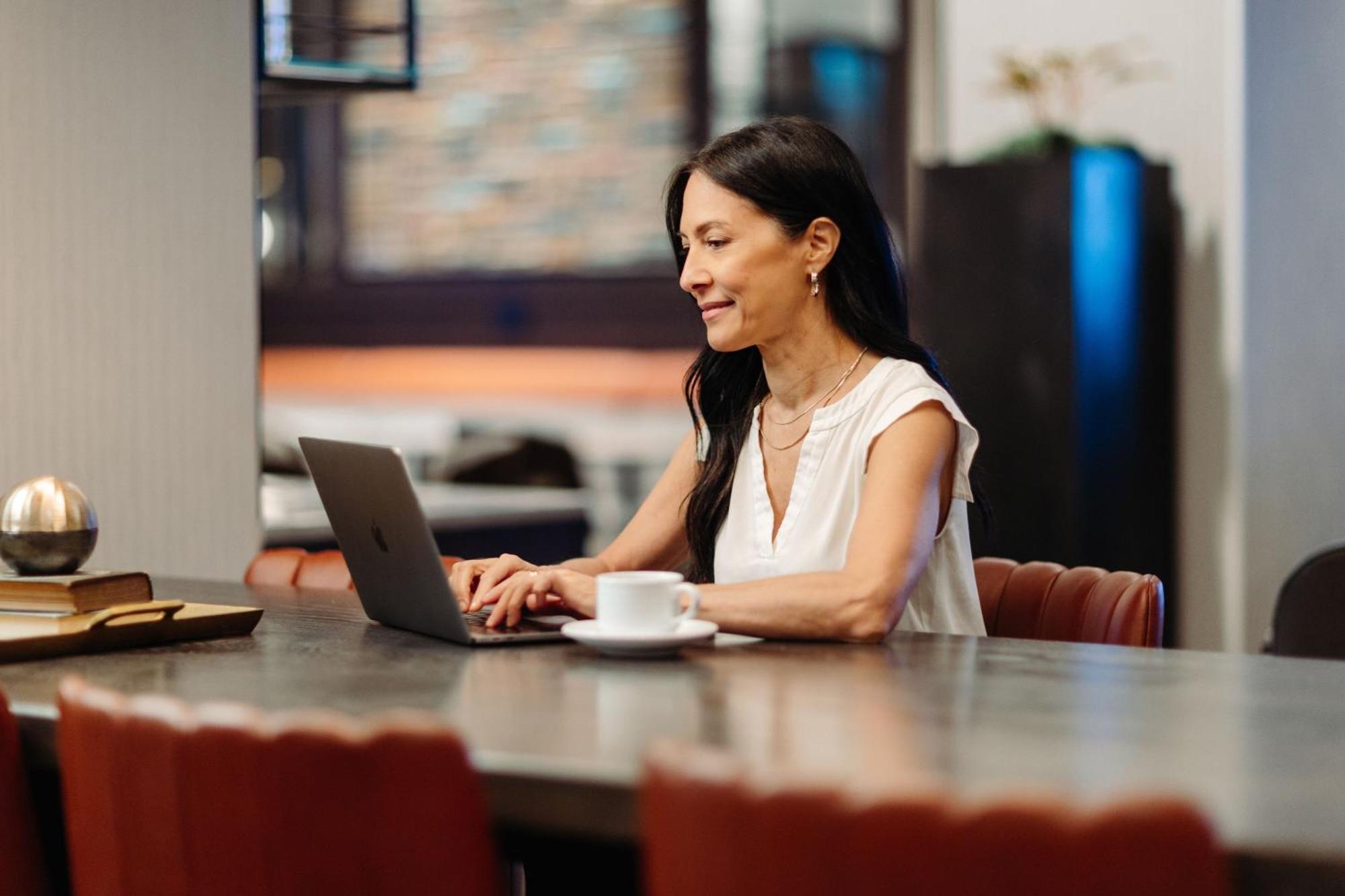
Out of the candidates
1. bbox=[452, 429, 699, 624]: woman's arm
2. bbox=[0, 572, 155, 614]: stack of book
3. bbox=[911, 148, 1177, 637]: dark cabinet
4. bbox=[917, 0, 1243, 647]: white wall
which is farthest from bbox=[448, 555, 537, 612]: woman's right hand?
bbox=[917, 0, 1243, 647]: white wall

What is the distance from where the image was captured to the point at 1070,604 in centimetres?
211

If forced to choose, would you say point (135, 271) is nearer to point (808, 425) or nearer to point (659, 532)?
point (659, 532)

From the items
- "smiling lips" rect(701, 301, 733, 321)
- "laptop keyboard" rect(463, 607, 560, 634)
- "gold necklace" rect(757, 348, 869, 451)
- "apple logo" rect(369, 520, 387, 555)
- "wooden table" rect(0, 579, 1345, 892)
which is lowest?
"laptop keyboard" rect(463, 607, 560, 634)

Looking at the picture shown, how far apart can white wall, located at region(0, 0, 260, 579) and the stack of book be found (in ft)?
3.23

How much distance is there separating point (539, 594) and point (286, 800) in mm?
784

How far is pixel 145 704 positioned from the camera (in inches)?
47.5

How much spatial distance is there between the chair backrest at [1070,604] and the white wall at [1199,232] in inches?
103

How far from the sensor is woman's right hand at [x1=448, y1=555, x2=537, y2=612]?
6.44 ft

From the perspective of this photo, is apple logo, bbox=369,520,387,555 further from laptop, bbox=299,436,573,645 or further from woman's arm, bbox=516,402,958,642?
woman's arm, bbox=516,402,958,642

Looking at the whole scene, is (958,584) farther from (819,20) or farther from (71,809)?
(819,20)

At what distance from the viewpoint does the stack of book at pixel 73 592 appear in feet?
6.06

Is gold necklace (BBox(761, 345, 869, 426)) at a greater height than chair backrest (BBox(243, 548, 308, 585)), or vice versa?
gold necklace (BBox(761, 345, 869, 426))

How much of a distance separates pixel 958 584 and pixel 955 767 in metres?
1.00

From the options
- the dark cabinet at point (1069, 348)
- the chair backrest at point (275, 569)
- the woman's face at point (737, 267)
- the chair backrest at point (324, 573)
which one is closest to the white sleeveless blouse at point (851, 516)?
the woman's face at point (737, 267)
